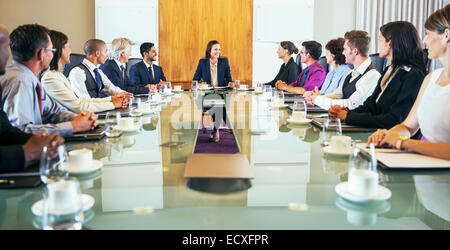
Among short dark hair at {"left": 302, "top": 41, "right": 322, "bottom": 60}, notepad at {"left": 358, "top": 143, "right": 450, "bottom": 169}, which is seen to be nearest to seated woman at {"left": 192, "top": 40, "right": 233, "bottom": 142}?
short dark hair at {"left": 302, "top": 41, "right": 322, "bottom": 60}

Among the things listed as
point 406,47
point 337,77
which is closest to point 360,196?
point 406,47

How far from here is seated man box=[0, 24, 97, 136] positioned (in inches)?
71.9

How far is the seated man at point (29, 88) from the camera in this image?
5.99 feet

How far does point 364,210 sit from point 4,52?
1.53 m

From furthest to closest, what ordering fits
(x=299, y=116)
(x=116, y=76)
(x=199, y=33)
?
(x=199, y=33), (x=116, y=76), (x=299, y=116)

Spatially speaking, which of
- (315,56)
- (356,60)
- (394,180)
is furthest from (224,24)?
(394,180)

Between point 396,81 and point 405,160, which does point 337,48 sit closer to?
point 396,81

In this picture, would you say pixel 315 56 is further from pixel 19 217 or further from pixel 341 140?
pixel 19 217

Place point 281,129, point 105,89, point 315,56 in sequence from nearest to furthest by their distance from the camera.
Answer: point 281,129
point 105,89
point 315,56

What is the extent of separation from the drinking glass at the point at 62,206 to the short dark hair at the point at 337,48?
3385mm

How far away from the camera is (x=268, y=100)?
3.60m

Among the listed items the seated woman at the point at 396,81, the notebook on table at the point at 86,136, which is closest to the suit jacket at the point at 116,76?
the notebook on table at the point at 86,136

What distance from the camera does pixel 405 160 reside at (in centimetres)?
138

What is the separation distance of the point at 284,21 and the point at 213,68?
5.25 feet
